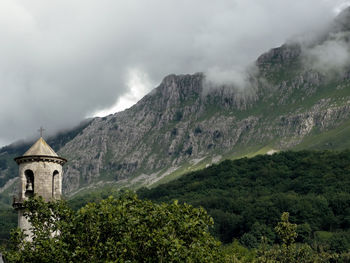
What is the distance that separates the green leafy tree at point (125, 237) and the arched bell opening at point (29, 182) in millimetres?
9673

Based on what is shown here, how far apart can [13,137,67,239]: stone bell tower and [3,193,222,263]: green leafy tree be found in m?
9.23

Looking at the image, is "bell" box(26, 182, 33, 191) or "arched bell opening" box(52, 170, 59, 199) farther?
"arched bell opening" box(52, 170, 59, 199)

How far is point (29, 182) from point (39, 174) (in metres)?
1.53

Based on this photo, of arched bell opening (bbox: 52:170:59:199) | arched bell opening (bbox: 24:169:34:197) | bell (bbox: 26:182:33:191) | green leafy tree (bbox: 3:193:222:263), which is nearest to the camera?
green leafy tree (bbox: 3:193:222:263)

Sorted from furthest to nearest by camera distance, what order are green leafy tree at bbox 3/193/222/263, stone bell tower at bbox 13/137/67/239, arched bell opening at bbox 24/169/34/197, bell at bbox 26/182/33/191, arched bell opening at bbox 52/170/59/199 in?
arched bell opening at bbox 52/170/59/199
bell at bbox 26/182/33/191
arched bell opening at bbox 24/169/34/197
stone bell tower at bbox 13/137/67/239
green leafy tree at bbox 3/193/222/263

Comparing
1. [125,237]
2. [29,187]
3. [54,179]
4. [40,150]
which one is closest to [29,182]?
[29,187]

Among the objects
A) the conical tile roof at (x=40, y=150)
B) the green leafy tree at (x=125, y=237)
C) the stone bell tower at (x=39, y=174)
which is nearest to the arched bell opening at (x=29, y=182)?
the stone bell tower at (x=39, y=174)

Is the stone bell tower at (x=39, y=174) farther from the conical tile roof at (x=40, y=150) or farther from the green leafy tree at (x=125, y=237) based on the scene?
the green leafy tree at (x=125, y=237)

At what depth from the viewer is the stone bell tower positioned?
169ft

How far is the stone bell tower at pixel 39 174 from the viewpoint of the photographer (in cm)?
5166

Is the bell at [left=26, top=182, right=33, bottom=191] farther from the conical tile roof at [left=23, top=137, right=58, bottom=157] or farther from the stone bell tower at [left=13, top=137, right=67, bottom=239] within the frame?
the conical tile roof at [left=23, top=137, right=58, bottom=157]

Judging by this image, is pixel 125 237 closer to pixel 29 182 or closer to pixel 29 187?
pixel 29 187

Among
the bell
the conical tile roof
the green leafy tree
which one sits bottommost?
the green leafy tree

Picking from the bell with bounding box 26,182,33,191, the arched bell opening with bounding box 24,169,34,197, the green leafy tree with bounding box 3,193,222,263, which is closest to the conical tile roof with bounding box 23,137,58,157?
the arched bell opening with bounding box 24,169,34,197
